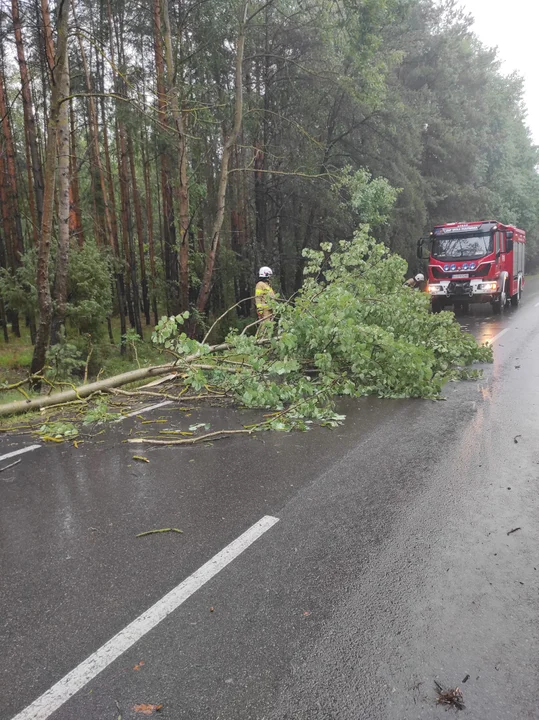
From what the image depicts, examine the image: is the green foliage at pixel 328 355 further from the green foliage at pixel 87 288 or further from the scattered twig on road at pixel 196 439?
the green foliage at pixel 87 288

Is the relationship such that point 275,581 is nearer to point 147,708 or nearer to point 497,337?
point 147,708

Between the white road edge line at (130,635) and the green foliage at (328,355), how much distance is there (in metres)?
2.91

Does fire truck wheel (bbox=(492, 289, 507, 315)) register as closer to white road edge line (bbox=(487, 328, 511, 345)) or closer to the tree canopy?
white road edge line (bbox=(487, 328, 511, 345))

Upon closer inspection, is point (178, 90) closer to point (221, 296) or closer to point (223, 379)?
point (223, 379)

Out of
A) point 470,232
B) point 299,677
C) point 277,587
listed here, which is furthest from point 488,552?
point 470,232

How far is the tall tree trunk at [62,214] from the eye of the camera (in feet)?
30.4

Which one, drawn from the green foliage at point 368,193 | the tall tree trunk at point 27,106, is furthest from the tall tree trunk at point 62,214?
the green foliage at point 368,193

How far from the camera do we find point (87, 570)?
3.28 m

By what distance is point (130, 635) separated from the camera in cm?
266

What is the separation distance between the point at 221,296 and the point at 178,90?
1021 cm

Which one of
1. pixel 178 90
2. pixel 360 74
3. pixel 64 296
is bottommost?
pixel 64 296

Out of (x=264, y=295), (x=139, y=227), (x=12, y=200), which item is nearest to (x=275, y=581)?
(x=264, y=295)

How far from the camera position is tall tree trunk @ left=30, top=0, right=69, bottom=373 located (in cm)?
846

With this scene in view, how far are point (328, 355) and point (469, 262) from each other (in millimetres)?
12041
